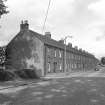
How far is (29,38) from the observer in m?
38.6

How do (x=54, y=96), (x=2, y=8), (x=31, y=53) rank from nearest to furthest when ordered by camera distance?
(x=54, y=96) → (x=2, y=8) → (x=31, y=53)

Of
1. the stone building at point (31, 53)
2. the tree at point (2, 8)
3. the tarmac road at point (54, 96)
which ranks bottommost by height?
the tarmac road at point (54, 96)

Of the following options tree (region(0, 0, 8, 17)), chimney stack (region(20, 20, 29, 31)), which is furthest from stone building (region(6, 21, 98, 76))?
tree (region(0, 0, 8, 17))

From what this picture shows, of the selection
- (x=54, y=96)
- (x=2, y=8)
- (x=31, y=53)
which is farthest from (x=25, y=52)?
(x=54, y=96)

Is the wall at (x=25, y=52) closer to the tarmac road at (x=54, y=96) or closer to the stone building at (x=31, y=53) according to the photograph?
the stone building at (x=31, y=53)

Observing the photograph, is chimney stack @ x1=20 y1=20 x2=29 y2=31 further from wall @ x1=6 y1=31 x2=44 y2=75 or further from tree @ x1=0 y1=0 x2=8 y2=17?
tree @ x1=0 y1=0 x2=8 y2=17

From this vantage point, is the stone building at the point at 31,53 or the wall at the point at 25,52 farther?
the wall at the point at 25,52

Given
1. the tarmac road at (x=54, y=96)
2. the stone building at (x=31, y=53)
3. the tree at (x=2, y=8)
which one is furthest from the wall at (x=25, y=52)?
the tarmac road at (x=54, y=96)

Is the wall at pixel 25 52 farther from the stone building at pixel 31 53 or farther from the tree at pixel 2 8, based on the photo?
the tree at pixel 2 8

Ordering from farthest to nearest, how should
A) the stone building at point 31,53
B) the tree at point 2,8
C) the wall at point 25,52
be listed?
the wall at point 25,52
the stone building at point 31,53
the tree at point 2,8

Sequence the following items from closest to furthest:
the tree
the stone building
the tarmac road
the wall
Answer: the tarmac road < the tree < the stone building < the wall

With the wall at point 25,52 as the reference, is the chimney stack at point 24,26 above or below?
above

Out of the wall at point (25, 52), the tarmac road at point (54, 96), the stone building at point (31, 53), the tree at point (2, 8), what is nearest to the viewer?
the tarmac road at point (54, 96)

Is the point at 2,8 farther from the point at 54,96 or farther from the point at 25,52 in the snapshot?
the point at 54,96
